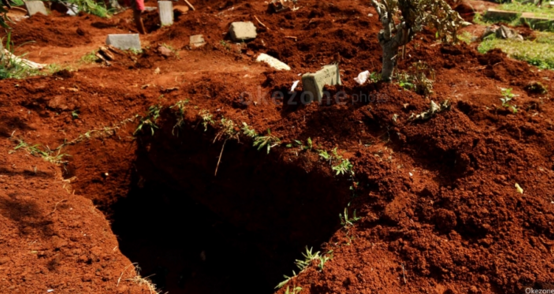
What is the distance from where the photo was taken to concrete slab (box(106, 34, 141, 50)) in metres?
4.86

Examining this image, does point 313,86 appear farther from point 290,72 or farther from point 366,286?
point 366,286

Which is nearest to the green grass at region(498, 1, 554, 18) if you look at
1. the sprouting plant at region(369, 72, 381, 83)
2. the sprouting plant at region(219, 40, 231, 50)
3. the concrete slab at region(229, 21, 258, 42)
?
the sprouting plant at region(369, 72, 381, 83)

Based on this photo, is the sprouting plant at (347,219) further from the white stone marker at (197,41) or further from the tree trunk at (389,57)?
the white stone marker at (197,41)

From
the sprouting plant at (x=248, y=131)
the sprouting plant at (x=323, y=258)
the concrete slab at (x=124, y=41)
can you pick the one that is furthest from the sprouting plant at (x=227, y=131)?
the concrete slab at (x=124, y=41)

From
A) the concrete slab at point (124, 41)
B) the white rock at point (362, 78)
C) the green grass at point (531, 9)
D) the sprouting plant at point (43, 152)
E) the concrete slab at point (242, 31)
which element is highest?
the green grass at point (531, 9)

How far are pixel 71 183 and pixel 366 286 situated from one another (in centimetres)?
283

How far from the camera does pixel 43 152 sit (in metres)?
3.26

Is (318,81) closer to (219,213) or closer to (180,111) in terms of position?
(180,111)

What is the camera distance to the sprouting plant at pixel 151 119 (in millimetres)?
3598

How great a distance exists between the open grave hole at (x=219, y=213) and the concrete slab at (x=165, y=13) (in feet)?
11.7

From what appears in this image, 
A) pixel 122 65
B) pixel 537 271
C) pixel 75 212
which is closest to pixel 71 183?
pixel 75 212

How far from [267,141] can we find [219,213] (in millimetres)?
1083

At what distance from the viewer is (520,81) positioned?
3.34 metres

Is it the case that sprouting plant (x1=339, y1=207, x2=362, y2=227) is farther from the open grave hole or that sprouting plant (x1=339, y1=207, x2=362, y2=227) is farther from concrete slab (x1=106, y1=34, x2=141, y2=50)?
concrete slab (x1=106, y1=34, x2=141, y2=50)
